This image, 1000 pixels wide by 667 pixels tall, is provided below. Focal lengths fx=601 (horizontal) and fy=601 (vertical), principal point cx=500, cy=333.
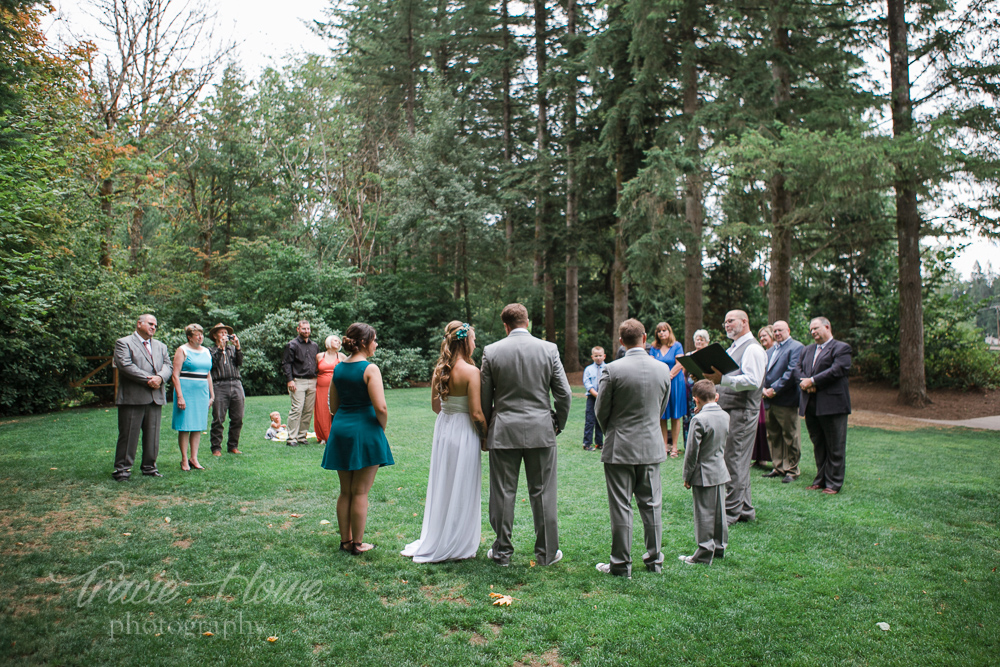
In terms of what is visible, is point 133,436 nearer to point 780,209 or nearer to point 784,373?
point 784,373

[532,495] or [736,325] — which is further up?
[736,325]

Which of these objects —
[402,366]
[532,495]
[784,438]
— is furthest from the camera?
[402,366]

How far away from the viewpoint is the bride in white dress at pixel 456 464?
4.76 metres

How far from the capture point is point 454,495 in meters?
4.76

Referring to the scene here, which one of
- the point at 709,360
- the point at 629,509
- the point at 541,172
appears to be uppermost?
the point at 541,172

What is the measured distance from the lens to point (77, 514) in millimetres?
5750

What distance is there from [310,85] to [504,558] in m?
26.4

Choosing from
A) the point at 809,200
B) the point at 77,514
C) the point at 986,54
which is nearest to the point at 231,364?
the point at 77,514

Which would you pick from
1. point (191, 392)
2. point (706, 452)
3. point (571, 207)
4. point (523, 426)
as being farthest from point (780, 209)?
point (191, 392)

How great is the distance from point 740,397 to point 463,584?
303cm

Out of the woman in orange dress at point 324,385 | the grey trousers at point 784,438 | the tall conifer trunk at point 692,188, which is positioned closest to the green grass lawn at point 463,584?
the grey trousers at point 784,438

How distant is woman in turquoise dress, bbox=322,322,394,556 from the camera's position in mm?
4660

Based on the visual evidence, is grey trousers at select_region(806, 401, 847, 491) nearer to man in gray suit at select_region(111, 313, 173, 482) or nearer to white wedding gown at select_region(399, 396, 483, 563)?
white wedding gown at select_region(399, 396, 483, 563)

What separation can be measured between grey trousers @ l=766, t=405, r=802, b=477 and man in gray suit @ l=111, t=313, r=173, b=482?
7.45 m
